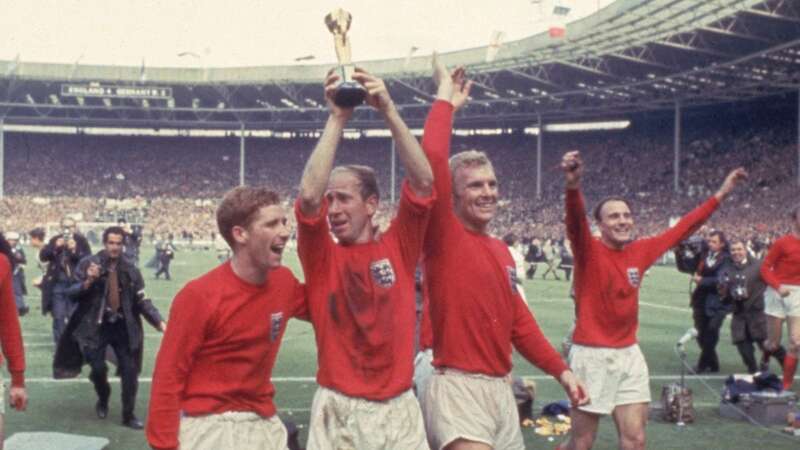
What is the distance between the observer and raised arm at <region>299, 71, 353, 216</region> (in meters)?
3.77

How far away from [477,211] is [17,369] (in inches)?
112

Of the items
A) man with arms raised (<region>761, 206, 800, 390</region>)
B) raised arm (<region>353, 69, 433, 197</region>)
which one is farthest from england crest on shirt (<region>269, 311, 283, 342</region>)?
man with arms raised (<region>761, 206, 800, 390</region>)

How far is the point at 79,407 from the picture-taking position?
32.2 feet

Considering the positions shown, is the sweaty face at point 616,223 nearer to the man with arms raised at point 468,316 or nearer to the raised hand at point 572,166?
the raised hand at point 572,166

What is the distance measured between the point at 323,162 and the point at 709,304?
32.0 feet

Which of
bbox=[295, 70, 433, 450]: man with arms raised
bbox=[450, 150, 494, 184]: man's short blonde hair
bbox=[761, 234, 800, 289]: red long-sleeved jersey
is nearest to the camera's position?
bbox=[295, 70, 433, 450]: man with arms raised

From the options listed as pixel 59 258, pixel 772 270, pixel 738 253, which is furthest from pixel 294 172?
pixel 772 270

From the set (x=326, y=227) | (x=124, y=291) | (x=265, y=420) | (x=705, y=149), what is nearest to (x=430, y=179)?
(x=326, y=227)

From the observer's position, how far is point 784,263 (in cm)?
1059

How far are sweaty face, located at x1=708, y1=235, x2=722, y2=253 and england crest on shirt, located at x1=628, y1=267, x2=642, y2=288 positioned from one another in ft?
21.9

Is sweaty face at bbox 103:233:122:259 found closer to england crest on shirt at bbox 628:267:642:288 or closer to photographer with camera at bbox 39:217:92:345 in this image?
photographer with camera at bbox 39:217:92:345

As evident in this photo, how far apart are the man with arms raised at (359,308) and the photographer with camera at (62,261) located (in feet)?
29.2

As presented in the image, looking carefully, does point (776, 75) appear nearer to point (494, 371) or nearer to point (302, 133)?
point (302, 133)

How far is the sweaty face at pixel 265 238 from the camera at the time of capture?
397 cm
